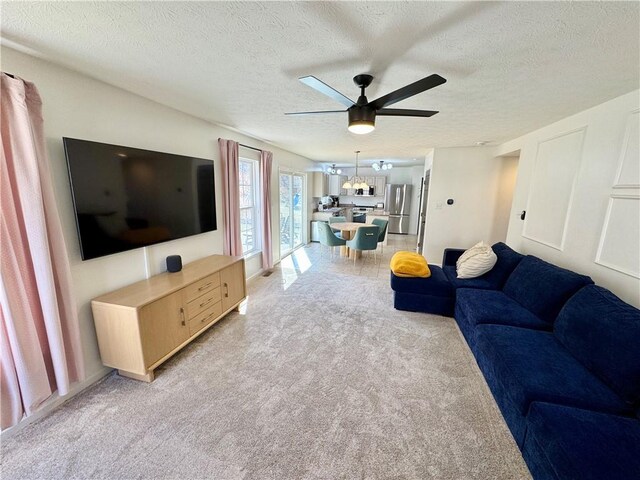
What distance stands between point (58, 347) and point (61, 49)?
1.84 metres

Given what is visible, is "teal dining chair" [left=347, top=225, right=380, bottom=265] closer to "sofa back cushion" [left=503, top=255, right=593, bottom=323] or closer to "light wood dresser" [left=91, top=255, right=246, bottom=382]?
"sofa back cushion" [left=503, top=255, right=593, bottom=323]

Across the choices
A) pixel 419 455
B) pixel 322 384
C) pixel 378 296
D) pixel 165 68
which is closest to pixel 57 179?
pixel 165 68

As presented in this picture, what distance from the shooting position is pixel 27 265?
5.16 feet

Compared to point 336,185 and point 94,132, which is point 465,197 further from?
point 336,185

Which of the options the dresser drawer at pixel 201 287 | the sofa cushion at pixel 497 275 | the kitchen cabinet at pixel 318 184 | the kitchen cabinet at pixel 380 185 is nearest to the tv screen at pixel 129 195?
the dresser drawer at pixel 201 287

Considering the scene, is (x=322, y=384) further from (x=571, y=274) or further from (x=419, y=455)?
(x=571, y=274)

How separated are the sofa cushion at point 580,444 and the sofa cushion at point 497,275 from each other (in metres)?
1.80

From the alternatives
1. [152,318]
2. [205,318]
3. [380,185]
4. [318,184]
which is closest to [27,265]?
[152,318]

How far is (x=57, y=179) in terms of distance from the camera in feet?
5.89

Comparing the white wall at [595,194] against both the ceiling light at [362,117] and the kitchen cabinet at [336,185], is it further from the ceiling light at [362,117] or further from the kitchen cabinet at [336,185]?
the kitchen cabinet at [336,185]

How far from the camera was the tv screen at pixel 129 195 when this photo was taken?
1859mm

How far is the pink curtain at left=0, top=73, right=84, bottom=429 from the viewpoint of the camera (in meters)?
1.46

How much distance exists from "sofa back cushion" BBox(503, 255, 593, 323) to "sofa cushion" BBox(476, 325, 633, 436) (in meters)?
0.28

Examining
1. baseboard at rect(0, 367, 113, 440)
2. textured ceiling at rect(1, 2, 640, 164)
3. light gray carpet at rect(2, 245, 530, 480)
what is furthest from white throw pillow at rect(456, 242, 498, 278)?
baseboard at rect(0, 367, 113, 440)
